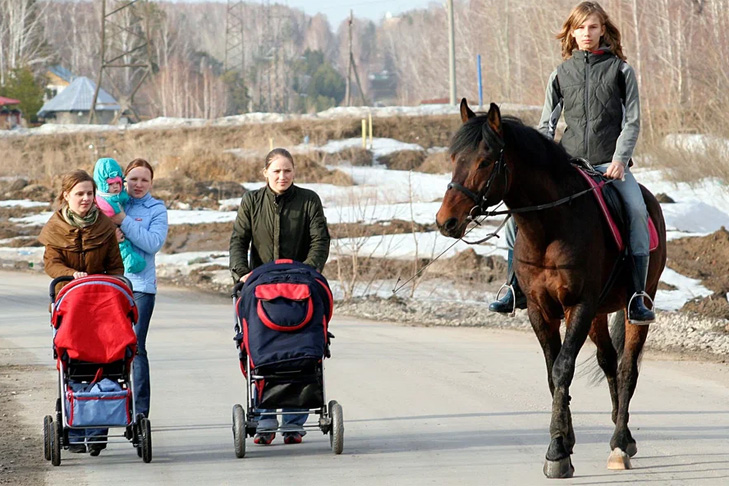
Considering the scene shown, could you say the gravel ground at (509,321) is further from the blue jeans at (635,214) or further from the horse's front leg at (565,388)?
the horse's front leg at (565,388)

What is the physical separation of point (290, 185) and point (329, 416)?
5.20 ft

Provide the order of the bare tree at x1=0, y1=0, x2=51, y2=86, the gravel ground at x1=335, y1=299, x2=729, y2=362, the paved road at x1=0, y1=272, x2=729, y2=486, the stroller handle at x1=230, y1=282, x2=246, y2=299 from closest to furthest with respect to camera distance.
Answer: the paved road at x1=0, y1=272, x2=729, y2=486 < the stroller handle at x1=230, y1=282, x2=246, y2=299 < the gravel ground at x1=335, y1=299, x2=729, y2=362 < the bare tree at x1=0, y1=0, x2=51, y2=86

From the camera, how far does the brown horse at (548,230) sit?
6387 millimetres

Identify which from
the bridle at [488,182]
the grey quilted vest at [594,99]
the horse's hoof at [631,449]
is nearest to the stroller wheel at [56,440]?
the bridle at [488,182]

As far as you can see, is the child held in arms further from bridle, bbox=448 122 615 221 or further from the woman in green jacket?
bridle, bbox=448 122 615 221

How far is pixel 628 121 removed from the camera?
24.1 feet

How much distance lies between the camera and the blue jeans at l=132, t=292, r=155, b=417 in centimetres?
777

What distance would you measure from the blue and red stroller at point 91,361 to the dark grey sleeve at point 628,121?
338 centimetres

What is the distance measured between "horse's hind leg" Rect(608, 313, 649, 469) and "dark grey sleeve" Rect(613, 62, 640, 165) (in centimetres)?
125

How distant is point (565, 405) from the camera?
672cm

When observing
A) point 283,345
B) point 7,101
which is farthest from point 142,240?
point 7,101

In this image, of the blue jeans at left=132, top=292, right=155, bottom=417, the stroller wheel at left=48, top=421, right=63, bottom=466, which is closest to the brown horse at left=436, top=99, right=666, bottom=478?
the blue jeans at left=132, top=292, right=155, bottom=417

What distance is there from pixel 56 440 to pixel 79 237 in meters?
1.31

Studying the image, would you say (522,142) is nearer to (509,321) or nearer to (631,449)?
(631,449)
